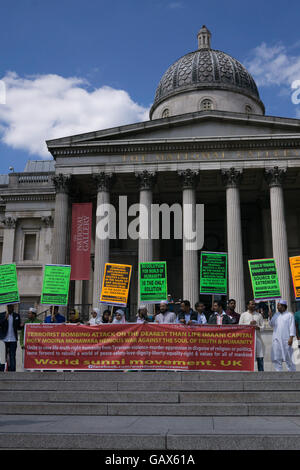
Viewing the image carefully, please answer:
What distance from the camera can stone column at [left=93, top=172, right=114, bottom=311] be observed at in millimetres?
25281

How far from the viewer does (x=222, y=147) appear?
88.4 feet

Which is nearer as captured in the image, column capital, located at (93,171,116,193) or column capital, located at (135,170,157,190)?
column capital, located at (135,170,157,190)

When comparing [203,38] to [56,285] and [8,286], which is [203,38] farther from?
[8,286]

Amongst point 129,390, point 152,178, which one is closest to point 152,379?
point 129,390

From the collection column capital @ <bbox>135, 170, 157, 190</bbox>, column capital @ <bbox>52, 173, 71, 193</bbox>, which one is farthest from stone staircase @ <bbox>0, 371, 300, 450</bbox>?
column capital @ <bbox>52, 173, 71, 193</bbox>

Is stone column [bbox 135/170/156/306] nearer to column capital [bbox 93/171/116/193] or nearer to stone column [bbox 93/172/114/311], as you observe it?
column capital [bbox 93/171/116/193]

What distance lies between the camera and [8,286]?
15844mm

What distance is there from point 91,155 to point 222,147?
24.1ft

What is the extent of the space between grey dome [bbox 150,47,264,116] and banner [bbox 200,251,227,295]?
63.4 ft

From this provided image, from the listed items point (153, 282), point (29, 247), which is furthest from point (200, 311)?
point (29, 247)

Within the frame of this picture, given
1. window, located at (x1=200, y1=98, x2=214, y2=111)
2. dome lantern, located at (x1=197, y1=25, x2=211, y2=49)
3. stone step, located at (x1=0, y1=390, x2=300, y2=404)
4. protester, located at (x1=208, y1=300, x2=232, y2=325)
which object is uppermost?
dome lantern, located at (x1=197, y1=25, x2=211, y2=49)
